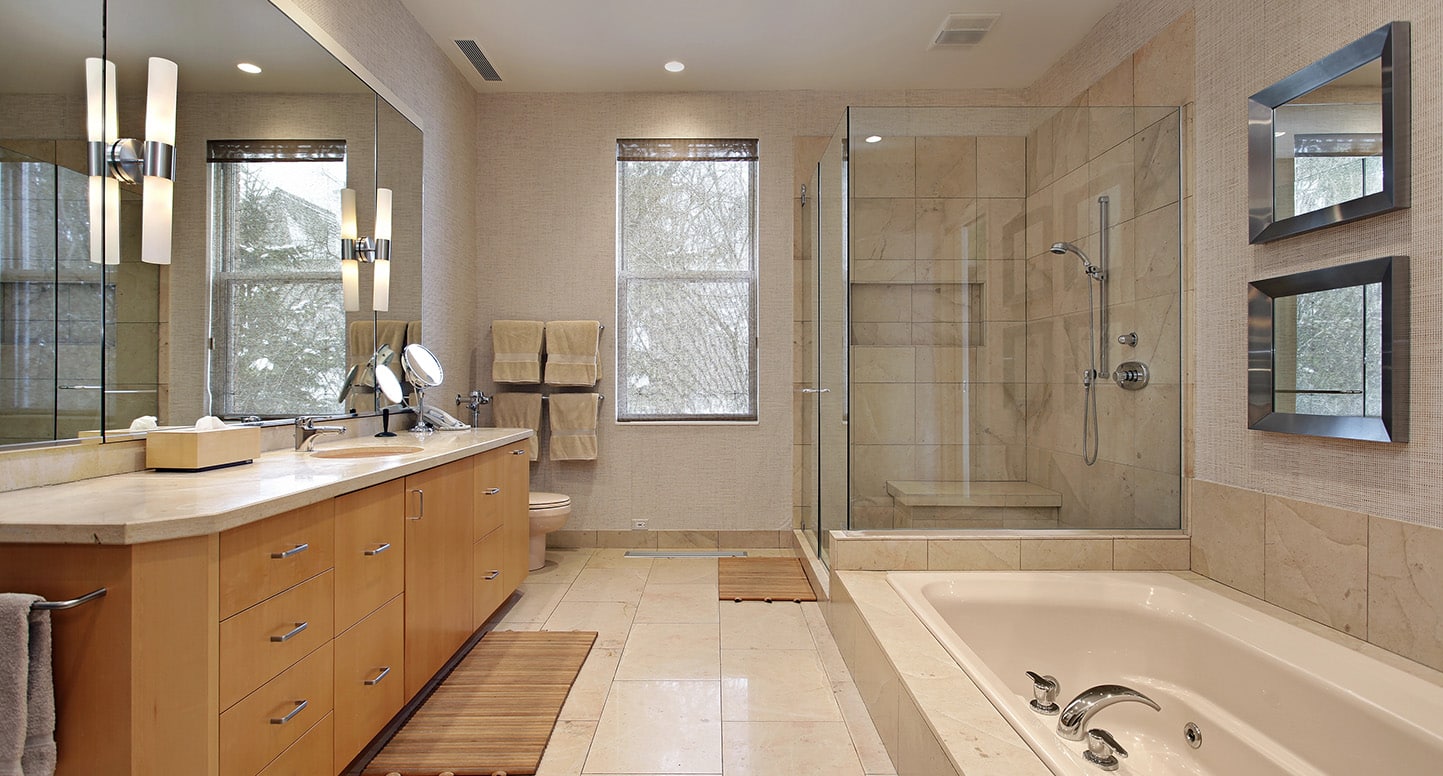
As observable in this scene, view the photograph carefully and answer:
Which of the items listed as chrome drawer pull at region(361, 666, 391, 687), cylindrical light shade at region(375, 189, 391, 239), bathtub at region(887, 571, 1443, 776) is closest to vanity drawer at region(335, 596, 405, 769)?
chrome drawer pull at region(361, 666, 391, 687)

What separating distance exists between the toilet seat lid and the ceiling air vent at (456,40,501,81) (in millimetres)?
2188

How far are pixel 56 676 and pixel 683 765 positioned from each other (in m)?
1.26

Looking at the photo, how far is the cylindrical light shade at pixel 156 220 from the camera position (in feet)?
5.03

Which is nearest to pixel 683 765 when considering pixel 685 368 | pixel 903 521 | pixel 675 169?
pixel 903 521

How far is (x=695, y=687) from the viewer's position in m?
2.09

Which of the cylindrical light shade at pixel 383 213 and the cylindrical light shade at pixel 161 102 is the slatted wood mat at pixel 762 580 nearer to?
the cylindrical light shade at pixel 383 213

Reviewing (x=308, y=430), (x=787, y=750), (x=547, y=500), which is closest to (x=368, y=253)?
(x=308, y=430)

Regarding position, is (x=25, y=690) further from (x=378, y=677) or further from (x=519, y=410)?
(x=519, y=410)

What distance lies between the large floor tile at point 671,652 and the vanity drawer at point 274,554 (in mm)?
1126

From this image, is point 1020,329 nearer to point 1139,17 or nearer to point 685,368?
point 1139,17

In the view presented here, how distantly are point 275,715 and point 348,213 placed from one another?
1.79 meters

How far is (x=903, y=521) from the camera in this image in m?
2.38

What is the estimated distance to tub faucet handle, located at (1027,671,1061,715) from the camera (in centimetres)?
175

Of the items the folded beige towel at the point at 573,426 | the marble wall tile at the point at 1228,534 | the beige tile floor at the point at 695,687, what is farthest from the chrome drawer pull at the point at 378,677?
the marble wall tile at the point at 1228,534
